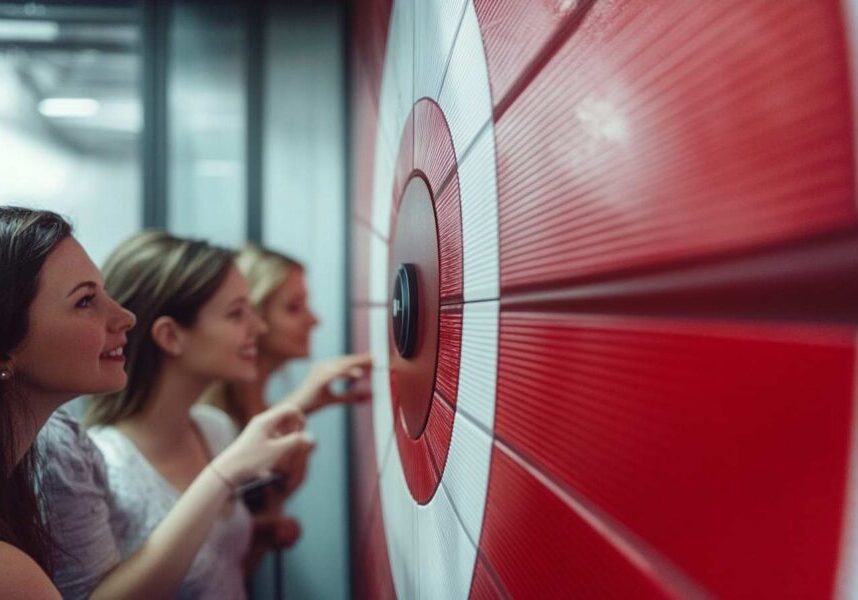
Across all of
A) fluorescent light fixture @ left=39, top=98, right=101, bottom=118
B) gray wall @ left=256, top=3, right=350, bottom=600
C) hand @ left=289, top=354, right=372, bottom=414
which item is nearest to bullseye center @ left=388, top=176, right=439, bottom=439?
hand @ left=289, top=354, right=372, bottom=414

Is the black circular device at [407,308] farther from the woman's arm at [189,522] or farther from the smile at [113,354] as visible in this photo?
the woman's arm at [189,522]

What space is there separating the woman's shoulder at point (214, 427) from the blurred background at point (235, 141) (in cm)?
78

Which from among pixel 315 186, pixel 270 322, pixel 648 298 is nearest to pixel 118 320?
pixel 648 298

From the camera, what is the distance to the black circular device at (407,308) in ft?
3.35

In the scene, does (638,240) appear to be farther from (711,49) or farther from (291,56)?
(291,56)

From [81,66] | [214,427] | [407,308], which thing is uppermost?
[81,66]

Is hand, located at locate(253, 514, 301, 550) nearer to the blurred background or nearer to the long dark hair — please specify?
the blurred background

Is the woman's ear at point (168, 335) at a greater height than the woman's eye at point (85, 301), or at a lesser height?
lesser

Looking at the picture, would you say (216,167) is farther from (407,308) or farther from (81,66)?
(407,308)

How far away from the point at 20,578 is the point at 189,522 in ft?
1.82

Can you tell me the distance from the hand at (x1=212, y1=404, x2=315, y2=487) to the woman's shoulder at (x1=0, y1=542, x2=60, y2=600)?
59cm


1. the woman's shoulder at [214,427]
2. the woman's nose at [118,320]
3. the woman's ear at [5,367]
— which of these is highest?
the woman's nose at [118,320]

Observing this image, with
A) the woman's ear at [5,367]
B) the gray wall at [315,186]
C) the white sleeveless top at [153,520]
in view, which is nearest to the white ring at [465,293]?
the woman's ear at [5,367]

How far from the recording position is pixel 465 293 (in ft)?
2.49
